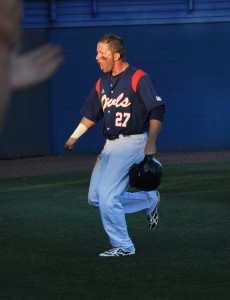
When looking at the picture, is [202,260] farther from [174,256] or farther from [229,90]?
[229,90]

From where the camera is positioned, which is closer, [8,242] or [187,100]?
[8,242]

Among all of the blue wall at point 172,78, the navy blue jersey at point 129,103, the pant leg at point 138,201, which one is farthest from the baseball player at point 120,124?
the blue wall at point 172,78

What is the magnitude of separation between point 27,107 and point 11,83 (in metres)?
21.7

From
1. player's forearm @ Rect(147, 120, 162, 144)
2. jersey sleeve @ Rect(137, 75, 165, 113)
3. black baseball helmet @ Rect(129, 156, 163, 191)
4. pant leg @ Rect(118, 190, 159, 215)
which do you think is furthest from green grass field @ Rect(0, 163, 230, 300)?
jersey sleeve @ Rect(137, 75, 165, 113)

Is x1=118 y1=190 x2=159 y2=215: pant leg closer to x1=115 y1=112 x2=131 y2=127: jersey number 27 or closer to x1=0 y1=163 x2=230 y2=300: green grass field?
x1=0 y1=163 x2=230 y2=300: green grass field

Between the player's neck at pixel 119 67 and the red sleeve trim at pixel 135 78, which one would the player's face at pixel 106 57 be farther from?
→ the red sleeve trim at pixel 135 78

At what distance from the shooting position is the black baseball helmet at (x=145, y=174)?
8.59 m

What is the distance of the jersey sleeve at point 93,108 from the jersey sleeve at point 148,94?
61cm

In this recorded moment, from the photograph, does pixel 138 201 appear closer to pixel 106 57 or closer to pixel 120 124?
pixel 120 124

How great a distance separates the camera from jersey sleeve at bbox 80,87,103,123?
30.1ft

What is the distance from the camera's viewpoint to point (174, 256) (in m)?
8.85

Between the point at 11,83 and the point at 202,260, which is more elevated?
the point at 11,83

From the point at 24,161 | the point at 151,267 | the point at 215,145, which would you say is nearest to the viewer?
the point at 151,267

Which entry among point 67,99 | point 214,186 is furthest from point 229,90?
point 214,186
